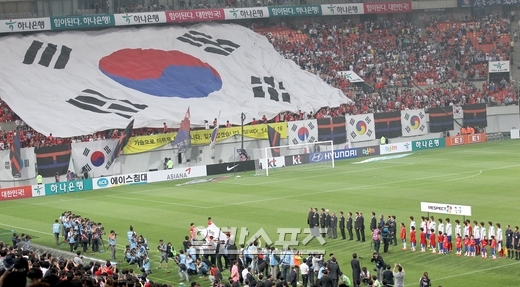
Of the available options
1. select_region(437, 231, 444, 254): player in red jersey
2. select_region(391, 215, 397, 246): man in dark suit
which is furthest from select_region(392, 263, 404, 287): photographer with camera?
select_region(391, 215, 397, 246): man in dark suit

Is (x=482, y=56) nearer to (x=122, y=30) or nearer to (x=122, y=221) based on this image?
(x=122, y=30)

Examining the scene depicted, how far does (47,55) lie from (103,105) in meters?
7.65

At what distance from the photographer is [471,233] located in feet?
99.8

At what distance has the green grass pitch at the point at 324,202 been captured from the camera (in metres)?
30.1

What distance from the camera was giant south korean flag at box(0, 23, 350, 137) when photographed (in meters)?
61.0

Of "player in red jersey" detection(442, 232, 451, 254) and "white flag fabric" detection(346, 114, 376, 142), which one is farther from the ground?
"white flag fabric" detection(346, 114, 376, 142)

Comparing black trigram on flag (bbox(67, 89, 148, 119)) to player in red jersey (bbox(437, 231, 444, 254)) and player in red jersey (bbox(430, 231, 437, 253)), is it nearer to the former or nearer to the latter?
player in red jersey (bbox(430, 231, 437, 253))

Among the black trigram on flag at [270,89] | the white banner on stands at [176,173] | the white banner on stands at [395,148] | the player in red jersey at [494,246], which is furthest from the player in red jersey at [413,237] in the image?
the black trigram on flag at [270,89]

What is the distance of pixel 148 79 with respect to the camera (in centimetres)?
6806

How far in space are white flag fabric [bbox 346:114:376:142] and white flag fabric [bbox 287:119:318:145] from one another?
3.27 metres

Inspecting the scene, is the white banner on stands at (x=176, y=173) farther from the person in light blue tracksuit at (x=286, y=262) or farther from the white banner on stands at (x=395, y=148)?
the person in light blue tracksuit at (x=286, y=262)

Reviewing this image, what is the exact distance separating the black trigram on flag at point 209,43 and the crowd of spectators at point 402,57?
443 cm

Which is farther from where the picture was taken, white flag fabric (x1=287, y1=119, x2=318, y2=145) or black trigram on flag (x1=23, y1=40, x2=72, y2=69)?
black trigram on flag (x1=23, y1=40, x2=72, y2=69)

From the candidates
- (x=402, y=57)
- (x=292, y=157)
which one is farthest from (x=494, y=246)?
(x=402, y=57)
